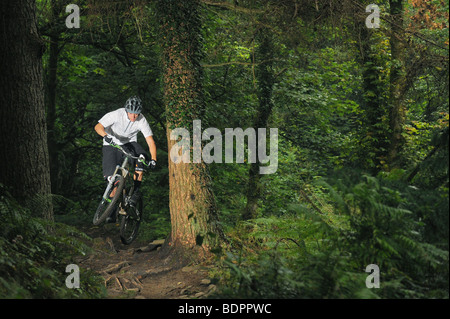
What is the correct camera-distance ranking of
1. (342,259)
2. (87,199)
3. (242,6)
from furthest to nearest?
(87,199)
(242,6)
(342,259)

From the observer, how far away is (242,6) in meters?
8.48

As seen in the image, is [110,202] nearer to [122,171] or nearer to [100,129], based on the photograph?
[122,171]

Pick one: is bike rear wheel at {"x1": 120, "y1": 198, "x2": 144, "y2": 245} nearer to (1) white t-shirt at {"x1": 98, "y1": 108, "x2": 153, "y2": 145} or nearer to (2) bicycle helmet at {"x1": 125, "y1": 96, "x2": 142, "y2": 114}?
(1) white t-shirt at {"x1": 98, "y1": 108, "x2": 153, "y2": 145}

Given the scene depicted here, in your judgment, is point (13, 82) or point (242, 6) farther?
point (242, 6)

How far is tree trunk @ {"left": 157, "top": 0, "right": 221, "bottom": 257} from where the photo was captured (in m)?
7.24

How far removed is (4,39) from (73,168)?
6886mm

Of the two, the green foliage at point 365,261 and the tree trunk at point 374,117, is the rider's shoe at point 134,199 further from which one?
the tree trunk at point 374,117

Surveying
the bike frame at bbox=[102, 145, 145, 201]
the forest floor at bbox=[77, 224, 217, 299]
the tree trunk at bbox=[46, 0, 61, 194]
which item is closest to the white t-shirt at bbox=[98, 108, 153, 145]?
the bike frame at bbox=[102, 145, 145, 201]

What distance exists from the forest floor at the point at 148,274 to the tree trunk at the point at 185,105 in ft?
1.50

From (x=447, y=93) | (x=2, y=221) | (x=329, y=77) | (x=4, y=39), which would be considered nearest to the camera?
(x=447, y=93)

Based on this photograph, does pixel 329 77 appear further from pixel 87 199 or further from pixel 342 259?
pixel 342 259

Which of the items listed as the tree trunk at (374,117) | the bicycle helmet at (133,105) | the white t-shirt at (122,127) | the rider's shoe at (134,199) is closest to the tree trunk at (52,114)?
the rider's shoe at (134,199)

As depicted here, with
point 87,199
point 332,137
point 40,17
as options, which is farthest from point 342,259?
point 332,137

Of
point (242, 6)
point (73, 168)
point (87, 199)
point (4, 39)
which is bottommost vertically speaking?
point (87, 199)
